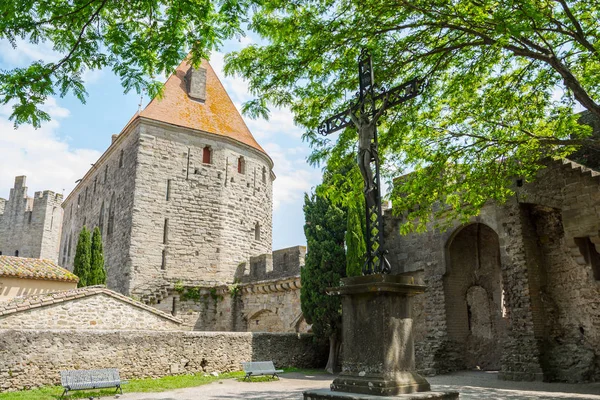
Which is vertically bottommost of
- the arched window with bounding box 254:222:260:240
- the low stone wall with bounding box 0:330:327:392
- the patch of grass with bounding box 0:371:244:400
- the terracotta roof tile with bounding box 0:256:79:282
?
the patch of grass with bounding box 0:371:244:400

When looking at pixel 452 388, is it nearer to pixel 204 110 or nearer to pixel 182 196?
pixel 182 196

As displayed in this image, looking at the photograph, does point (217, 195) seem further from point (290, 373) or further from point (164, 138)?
point (290, 373)

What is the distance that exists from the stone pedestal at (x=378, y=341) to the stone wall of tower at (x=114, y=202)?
60.9 ft

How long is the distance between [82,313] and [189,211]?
10.8m

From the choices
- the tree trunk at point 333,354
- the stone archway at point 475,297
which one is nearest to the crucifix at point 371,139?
the stone archway at point 475,297

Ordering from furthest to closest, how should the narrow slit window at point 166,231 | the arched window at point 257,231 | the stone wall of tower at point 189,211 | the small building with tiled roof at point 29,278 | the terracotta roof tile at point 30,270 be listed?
the arched window at point 257,231, the narrow slit window at point 166,231, the stone wall of tower at point 189,211, the terracotta roof tile at point 30,270, the small building with tiled roof at point 29,278

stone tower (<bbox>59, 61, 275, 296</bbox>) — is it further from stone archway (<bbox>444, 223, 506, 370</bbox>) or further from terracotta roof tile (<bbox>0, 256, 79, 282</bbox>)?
stone archway (<bbox>444, 223, 506, 370</bbox>)

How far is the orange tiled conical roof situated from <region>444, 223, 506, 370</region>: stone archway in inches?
572

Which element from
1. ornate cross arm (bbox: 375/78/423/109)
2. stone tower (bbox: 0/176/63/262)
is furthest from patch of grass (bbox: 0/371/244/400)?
stone tower (bbox: 0/176/63/262)

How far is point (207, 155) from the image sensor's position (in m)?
25.7

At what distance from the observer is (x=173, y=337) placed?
551 inches

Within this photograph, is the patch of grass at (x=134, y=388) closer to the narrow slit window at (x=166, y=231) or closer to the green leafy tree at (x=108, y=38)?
the green leafy tree at (x=108, y=38)

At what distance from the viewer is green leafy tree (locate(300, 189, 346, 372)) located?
16547mm

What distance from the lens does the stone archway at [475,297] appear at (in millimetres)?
15375
